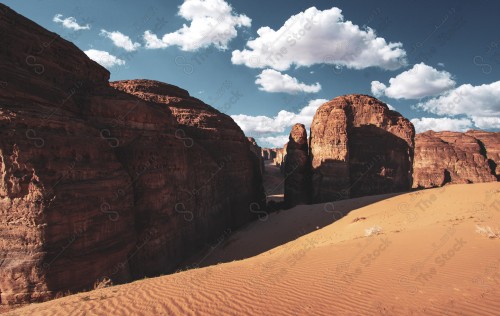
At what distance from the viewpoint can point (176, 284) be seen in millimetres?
7160

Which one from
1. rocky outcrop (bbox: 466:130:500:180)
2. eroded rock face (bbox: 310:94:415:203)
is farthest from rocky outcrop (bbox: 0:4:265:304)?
rocky outcrop (bbox: 466:130:500:180)

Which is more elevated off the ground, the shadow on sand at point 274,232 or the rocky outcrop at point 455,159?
the rocky outcrop at point 455,159

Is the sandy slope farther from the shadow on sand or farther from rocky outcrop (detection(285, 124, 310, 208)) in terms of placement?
rocky outcrop (detection(285, 124, 310, 208))

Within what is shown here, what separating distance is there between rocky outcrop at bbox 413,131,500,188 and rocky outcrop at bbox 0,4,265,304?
4510 centimetres

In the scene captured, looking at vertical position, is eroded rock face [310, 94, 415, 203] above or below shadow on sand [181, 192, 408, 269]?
above

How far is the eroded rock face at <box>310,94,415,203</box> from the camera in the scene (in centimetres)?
2880

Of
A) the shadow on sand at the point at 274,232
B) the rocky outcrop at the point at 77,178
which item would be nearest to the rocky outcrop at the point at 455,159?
the shadow on sand at the point at 274,232

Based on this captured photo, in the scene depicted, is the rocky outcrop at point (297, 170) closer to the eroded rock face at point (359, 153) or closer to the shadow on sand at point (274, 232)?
the eroded rock face at point (359, 153)

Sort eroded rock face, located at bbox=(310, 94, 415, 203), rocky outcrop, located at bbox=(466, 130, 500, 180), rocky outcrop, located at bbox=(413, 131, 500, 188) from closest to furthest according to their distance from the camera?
eroded rock face, located at bbox=(310, 94, 415, 203), rocky outcrop, located at bbox=(413, 131, 500, 188), rocky outcrop, located at bbox=(466, 130, 500, 180)

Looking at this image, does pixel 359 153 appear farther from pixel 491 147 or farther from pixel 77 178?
pixel 491 147

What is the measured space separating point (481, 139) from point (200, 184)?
59.8 metres

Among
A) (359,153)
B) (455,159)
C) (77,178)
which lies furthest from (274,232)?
(455,159)

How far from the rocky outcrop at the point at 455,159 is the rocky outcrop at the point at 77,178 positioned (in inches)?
1776

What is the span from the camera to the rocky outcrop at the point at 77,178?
8.42 metres
